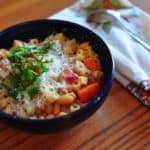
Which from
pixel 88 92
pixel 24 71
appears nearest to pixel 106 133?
pixel 88 92

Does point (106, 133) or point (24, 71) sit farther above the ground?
point (24, 71)

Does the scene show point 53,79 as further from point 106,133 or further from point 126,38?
point 126,38

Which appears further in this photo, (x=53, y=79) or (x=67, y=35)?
(x=67, y=35)

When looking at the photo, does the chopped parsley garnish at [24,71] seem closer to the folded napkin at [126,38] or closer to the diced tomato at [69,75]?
the diced tomato at [69,75]

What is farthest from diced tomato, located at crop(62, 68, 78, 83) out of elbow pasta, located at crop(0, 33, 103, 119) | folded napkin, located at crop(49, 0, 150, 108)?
folded napkin, located at crop(49, 0, 150, 108)

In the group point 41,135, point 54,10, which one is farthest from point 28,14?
point 41,135
